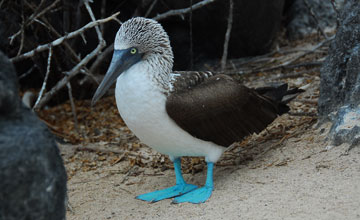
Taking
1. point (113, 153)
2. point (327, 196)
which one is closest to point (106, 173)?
A: point (113, 153)

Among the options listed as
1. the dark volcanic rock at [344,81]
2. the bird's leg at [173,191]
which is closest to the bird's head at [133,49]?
the bird's leg at [173,191]

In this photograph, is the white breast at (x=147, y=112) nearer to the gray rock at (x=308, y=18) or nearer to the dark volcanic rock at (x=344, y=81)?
the dark volcanic rock at (x=344, y=81)

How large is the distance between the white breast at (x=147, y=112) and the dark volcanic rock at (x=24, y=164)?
1273 millimetres

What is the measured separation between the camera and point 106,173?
176 inches

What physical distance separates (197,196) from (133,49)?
1.17 meters

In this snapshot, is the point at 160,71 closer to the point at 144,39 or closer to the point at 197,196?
the point at 144,39

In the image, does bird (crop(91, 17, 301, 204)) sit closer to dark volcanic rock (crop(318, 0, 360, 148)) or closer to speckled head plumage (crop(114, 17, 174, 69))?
speckled head plumage (crop(114, 17, 174, 69))

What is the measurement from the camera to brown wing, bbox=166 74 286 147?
3506mm

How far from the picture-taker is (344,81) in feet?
13.4

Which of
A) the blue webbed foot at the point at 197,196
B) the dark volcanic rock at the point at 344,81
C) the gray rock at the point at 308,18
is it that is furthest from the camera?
the gray rock at the point at 308,18

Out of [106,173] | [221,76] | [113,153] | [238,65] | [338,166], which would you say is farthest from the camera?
[238,65]

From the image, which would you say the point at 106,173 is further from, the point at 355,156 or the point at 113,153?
the point at 355,156

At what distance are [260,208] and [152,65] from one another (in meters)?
1.28

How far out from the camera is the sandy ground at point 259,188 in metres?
3.00
